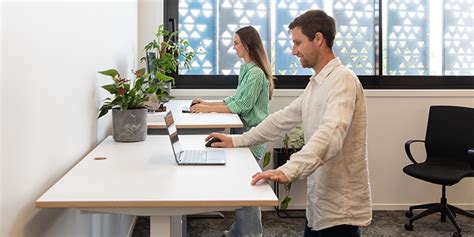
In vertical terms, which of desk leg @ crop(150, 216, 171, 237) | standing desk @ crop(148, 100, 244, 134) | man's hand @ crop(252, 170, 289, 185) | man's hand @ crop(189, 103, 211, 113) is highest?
man's hand @ crop(189, 103, 211, 113)

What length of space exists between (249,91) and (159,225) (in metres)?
1.66

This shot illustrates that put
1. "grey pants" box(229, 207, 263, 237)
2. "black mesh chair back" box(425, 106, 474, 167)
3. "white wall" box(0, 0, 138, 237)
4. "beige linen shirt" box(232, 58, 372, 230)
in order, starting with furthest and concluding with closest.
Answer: "black mesh chair back" box(425, 106, 474, 167), "grey pants" box(229, 207, 263, 237), "beige linen shirt" box(232, 58, 372, 230), "white wall" box(0, 0, 138, 237)

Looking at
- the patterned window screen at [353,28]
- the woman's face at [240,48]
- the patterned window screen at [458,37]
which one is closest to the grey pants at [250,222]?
the woman's face at [240,48]

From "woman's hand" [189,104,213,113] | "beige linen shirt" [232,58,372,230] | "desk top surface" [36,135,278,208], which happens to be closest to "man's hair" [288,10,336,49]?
"beige linen shirt" [232,58,372,230]

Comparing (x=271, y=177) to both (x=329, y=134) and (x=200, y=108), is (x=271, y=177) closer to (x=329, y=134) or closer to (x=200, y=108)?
(x=329, y=134)

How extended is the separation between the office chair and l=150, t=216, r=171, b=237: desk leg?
2.64 metres

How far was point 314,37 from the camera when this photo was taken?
191 cm

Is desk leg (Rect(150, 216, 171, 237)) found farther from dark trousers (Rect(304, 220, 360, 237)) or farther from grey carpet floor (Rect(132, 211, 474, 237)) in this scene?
grey carpet floor (Rect(132, 211, 474, 237))

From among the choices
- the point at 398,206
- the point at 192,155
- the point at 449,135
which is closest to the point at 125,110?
the point at 192,155

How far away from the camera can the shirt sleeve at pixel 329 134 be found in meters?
1.65

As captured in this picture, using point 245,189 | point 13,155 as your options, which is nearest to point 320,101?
point 245,189

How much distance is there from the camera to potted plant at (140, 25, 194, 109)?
10.9 ft

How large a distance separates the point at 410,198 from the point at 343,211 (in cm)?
279

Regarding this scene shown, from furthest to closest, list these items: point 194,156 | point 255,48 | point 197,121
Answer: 1. point 255,48
2. point 197,121
3. point 194,156
